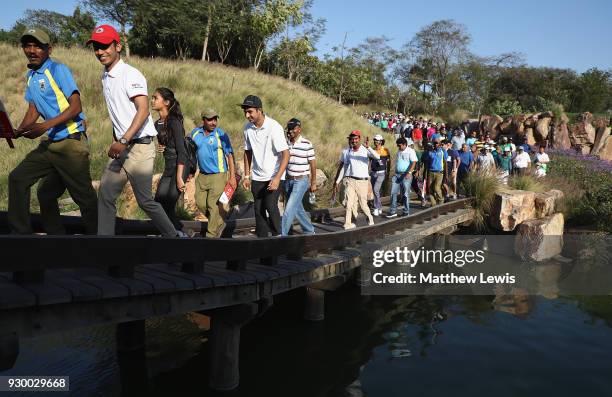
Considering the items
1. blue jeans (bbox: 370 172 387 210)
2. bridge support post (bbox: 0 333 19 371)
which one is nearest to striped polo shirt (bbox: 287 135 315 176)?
bridge support post (bbox: 0 333 19 371)

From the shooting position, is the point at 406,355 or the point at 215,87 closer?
the point at 406,355

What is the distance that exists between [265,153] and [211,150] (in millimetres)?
915

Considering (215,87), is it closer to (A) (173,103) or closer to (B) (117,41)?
(A) (173,103)

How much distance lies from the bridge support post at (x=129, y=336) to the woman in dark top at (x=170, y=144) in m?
1.60

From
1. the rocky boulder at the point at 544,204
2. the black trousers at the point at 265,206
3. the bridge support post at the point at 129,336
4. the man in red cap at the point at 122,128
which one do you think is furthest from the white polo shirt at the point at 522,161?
the man in red cap at the point at 122,128

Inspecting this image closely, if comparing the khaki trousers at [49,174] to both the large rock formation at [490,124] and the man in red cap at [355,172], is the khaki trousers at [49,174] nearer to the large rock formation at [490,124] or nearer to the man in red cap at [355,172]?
the man in red cap at [355,172]

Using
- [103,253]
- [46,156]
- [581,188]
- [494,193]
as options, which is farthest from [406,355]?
[581,188]

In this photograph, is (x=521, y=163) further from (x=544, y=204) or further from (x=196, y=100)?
(x=196, y=100)

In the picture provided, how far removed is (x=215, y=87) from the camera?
20.0 m

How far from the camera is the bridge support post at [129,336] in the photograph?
6.29m

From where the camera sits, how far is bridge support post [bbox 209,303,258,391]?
5281mm

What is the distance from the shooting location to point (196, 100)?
17.0 m

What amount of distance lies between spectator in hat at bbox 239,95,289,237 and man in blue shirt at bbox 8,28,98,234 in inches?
77.3

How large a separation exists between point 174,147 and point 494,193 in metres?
10.2
